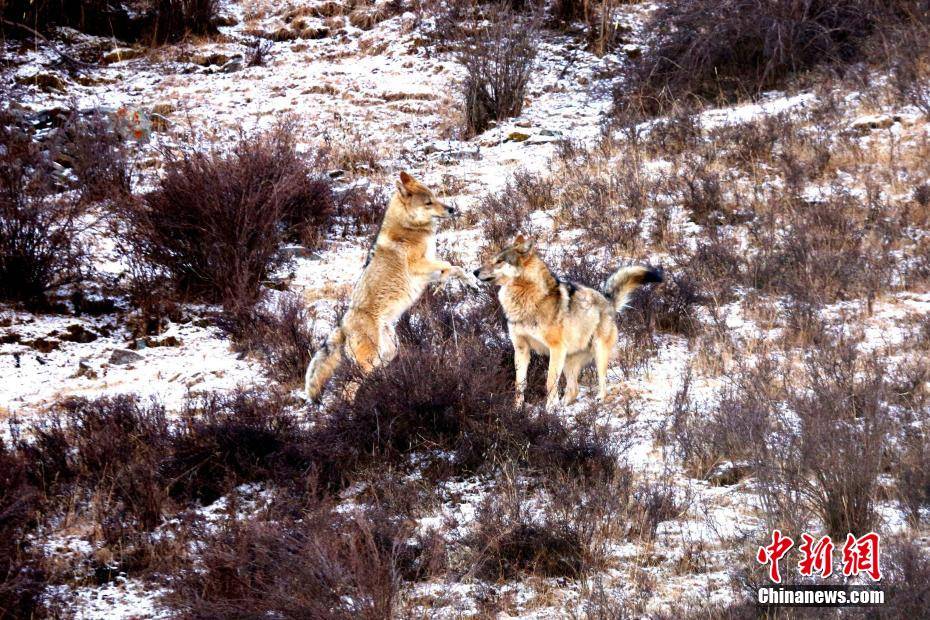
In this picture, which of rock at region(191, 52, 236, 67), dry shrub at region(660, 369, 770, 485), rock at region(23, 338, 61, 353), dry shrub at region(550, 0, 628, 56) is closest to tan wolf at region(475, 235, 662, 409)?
dry shrub at region(660, 369, 770, 485)

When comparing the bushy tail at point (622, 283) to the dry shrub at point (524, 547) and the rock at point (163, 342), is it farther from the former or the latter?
the rock at point (163, 342)

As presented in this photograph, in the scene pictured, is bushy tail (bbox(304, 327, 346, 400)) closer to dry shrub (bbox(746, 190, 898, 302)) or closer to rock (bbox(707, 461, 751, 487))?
rock (bbox(707, 461, 751, 487))

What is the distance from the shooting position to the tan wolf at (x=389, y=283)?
729 cm

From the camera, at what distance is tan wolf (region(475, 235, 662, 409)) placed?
727cm

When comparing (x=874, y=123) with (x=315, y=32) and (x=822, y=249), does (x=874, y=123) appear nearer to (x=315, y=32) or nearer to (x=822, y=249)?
(x=822, y=249)

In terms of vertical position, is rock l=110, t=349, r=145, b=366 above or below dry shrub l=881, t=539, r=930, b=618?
below

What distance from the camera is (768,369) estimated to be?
6906mm

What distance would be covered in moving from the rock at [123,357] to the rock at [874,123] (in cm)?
945

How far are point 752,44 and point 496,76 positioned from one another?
4.18 m

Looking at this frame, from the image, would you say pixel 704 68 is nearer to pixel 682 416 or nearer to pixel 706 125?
pixel 706 125

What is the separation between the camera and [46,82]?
55.8 ft

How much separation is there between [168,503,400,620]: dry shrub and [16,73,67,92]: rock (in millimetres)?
14488

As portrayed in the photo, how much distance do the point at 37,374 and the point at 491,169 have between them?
24.1 feet

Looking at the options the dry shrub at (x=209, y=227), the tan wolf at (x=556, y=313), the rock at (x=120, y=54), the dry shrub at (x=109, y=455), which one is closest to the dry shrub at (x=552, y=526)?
the tan wolf at (x=556, y=313)
